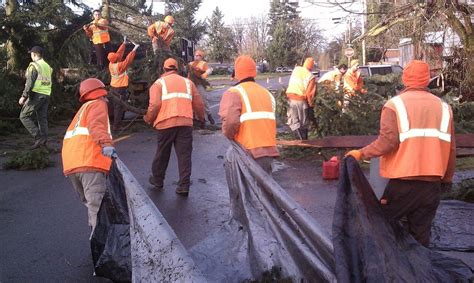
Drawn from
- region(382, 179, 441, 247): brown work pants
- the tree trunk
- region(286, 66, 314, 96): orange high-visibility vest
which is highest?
the tree trunk

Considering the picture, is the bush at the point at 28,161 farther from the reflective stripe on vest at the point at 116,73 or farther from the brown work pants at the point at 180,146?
the reflective stripe on vest at the point at 116,73

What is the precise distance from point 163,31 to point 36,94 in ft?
10.6

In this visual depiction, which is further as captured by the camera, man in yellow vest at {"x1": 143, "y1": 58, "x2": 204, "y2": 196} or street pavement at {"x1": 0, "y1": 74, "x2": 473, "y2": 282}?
man in yellow vest at {"x1": 143, "y1": 58, "x2": 204, "y2": 196}

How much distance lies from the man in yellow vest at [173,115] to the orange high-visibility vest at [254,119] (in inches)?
83.2

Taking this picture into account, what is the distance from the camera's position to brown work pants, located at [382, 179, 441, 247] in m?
3.94

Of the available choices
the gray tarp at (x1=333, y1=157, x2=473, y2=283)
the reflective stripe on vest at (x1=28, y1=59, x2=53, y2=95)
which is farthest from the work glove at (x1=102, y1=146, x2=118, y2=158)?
the reflective stripe on vest at (x1=28, y1=59, x2=53, y2=95)

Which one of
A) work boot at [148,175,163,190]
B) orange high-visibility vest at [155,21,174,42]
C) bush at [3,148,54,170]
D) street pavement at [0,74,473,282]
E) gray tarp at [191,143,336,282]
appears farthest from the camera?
orange high-visibility vest at [155,21,174,42]

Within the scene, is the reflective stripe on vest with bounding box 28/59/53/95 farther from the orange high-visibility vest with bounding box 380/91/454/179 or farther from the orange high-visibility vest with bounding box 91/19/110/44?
the orange high-visibility vest with bounding box 380/91/454/179

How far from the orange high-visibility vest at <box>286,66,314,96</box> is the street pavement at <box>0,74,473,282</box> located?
160 cm

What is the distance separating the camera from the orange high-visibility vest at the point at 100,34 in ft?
42.6

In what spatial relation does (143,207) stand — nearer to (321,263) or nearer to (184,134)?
(321,263)

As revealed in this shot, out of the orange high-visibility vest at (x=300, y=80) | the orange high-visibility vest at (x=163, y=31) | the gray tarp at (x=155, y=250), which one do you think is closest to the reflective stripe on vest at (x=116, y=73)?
the orange high-visibility vest at (x=163, y=31)

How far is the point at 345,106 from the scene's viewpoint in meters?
10.4

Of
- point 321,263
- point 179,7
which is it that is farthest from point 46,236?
point 179,7
